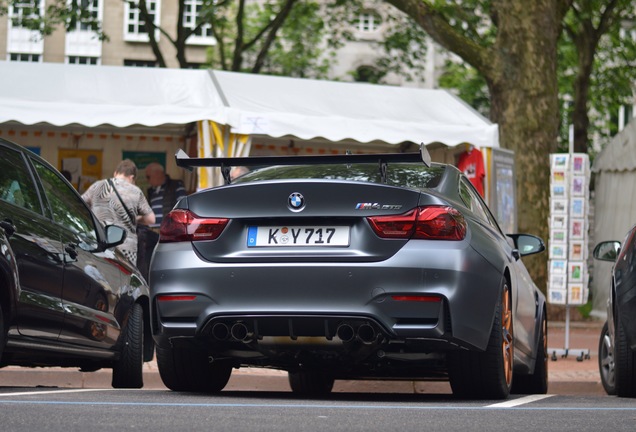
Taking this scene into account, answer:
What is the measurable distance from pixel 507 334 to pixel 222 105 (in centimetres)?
852

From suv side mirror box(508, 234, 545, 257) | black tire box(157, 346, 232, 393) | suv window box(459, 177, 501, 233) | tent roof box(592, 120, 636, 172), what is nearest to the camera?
black tire box(157, 346, 232, 393)

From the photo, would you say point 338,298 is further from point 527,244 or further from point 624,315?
point 527,244

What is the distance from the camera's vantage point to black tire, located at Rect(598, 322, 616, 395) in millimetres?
9969

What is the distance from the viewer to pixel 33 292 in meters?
7.69

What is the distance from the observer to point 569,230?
14547mm

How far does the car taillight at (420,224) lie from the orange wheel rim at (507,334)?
0.74m

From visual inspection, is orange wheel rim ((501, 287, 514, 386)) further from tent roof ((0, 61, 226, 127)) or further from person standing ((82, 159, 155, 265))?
tent roof ((0, 61, 226, 127))

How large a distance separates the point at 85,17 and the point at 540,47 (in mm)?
13333

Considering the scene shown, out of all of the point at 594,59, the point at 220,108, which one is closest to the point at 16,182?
the point at 220,108

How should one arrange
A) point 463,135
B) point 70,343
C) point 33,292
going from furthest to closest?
point 463,135, point 70,343, point 33,292

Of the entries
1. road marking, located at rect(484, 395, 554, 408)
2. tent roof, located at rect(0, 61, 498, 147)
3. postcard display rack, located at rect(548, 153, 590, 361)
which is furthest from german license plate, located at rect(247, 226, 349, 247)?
tent roof, located at rect(0, 61, 498, 147)

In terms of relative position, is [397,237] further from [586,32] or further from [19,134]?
[586,32]

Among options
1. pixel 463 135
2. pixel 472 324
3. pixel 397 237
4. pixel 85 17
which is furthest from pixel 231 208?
pixel 85 17

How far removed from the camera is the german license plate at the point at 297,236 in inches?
279
